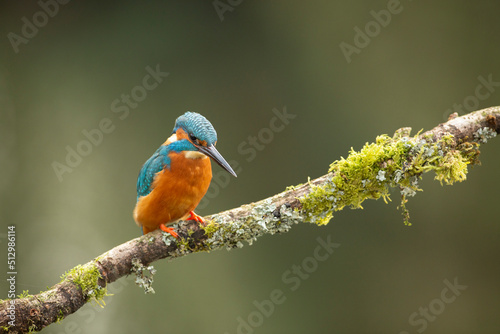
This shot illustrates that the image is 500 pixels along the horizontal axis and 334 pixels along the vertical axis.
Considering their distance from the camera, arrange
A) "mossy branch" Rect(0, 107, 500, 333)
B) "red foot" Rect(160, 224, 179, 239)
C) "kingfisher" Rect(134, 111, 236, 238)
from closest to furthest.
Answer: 1. "mossy branch" Rect(0, 107, 500, 333)
2. "red foot" Rect(160, 224, 179, 239)
3. "kingfisher" Rect(134, 111, 236, 238)

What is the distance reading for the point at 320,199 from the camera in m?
2.17

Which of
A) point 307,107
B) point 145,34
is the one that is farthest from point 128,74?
point 307,107

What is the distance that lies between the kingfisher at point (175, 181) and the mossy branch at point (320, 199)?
0.22m

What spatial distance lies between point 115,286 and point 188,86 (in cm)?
211

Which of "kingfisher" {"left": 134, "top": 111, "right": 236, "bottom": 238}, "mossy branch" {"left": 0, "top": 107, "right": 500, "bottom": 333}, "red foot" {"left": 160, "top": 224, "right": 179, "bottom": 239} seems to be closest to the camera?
"mossy branch" {"left": 0, "top": 107, "right": 500, "bottom": 333}

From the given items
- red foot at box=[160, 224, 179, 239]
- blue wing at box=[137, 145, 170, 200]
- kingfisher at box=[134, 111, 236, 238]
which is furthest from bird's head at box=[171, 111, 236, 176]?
red foot at box=[160, 224, 179, 239]

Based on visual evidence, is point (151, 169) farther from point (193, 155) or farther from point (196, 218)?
point (196, 218)

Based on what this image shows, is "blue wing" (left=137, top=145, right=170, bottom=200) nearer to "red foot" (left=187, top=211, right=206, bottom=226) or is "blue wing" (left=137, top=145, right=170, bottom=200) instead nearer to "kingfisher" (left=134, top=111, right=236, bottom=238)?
"kingfisher" (left=134, top=111, right=236, bottom=238)

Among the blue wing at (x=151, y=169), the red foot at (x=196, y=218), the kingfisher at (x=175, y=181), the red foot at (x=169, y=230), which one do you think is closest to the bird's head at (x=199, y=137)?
the kingfisher at (x=175, y=181)

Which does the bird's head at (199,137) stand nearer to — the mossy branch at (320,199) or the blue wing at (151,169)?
the blue wing at (151,169)

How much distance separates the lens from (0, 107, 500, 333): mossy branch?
2.08 m

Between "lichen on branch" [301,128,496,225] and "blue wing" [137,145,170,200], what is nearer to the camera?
"lichen on branch" [301,128,496,225]

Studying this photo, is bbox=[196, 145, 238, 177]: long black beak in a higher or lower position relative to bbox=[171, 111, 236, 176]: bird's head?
lower

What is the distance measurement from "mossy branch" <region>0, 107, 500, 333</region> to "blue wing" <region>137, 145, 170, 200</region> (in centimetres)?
38
